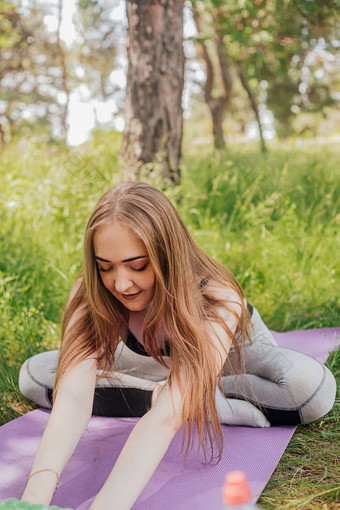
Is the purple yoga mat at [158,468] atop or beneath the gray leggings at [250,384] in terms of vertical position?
beneath

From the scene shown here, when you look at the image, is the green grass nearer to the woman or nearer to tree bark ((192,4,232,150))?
the woman

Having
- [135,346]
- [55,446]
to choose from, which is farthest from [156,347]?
[55,446]

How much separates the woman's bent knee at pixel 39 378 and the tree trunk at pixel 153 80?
7.10 feet

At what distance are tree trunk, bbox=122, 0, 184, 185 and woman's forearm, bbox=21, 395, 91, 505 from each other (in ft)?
9.29

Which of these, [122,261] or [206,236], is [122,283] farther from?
[206,236]

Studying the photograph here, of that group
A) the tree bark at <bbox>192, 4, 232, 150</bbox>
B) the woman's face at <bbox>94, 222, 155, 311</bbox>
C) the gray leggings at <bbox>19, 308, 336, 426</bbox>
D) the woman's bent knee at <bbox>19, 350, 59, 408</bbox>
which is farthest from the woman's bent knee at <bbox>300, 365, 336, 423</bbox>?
the tree bark at <bbox>192, 4, 232, 150</bbox>

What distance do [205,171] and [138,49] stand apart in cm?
103

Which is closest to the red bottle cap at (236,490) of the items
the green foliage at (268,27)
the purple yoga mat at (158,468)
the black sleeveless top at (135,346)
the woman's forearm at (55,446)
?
the woman's forearm at (55,446)

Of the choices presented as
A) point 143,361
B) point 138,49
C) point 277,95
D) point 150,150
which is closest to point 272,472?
point 143,361

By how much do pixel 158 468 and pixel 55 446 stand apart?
0.49 meters

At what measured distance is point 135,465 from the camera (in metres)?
1.55

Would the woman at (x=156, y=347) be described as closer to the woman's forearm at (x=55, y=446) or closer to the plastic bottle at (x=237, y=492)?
the woman's forearm at (x=55, y=446)

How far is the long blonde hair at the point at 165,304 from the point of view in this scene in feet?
5.84

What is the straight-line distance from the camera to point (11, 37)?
43.4 feet
